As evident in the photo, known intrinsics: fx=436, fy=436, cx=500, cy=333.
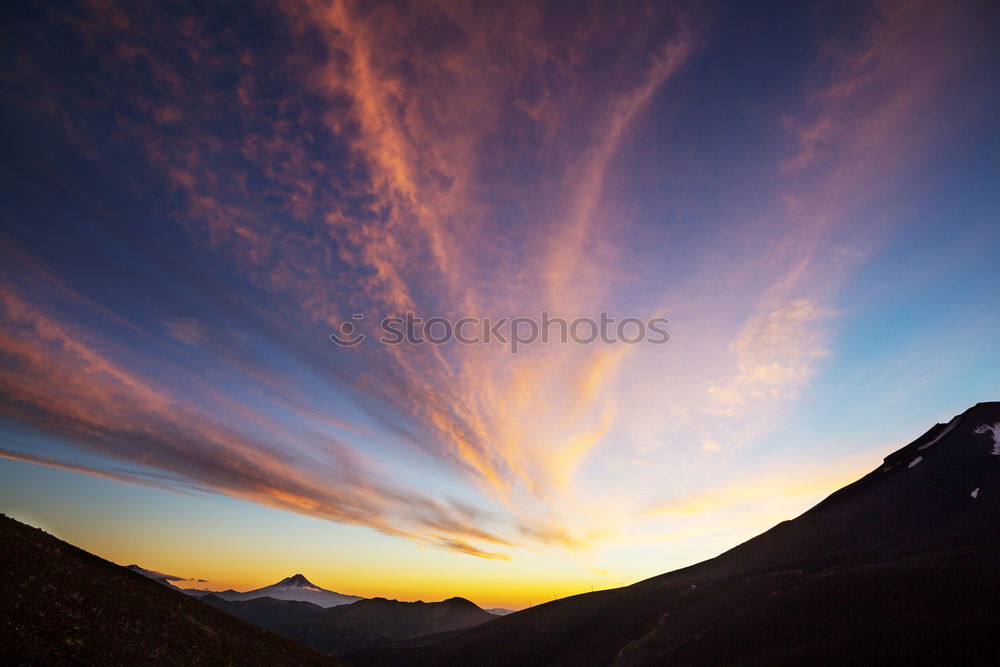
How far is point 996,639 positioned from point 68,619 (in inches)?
3638

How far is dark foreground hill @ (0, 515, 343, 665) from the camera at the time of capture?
27.5 meters

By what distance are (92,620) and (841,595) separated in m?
106

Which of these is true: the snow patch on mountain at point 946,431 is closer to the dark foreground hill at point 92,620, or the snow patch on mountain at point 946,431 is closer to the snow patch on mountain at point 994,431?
the snow patch on mountain at point 994,431

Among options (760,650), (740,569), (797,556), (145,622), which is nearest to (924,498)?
(797,556)

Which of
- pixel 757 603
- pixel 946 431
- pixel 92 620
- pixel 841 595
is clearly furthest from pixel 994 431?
pixel 92 620

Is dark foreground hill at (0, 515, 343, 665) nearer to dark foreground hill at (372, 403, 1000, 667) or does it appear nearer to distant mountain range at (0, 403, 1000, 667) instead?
distant mountain range at (0, 403, 1000, 667)

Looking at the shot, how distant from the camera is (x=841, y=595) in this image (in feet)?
257

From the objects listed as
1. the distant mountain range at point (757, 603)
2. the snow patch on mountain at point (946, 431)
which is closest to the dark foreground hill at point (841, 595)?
the distant mountain range at point (757, 603)

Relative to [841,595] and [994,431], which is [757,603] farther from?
[994,431]

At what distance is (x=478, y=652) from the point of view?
174125 millimetres

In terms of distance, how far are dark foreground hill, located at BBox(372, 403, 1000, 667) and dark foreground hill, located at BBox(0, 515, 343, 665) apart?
74.3 metres

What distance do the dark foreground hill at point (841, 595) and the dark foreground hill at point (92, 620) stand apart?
7427cm

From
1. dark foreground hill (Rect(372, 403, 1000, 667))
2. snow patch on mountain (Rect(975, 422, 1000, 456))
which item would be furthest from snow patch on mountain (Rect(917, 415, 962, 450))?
snow patch on mountain (Rect(975, 422, 1000, 456))

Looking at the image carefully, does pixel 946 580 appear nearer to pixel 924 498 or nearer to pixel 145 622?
pixel 924 498
